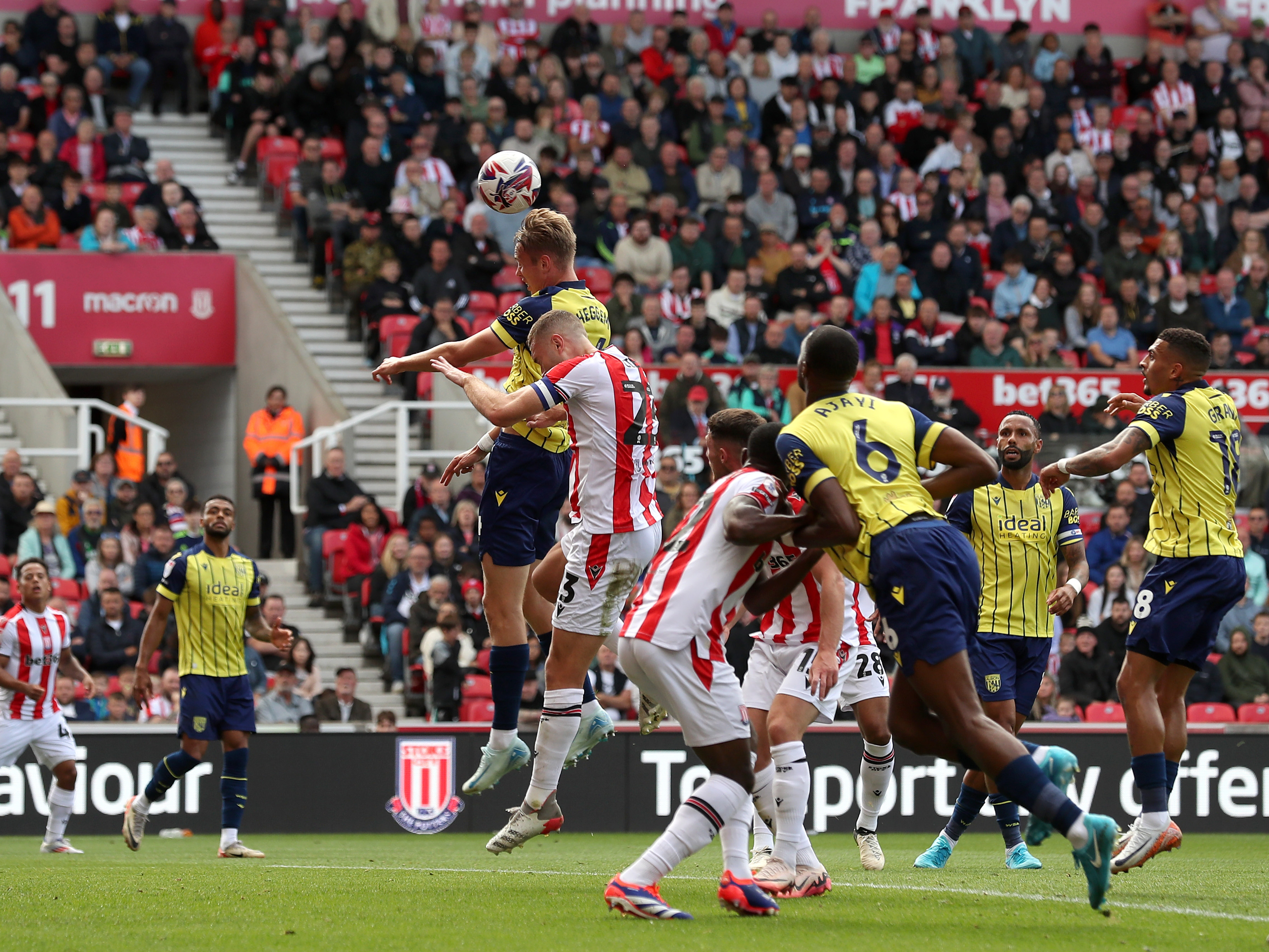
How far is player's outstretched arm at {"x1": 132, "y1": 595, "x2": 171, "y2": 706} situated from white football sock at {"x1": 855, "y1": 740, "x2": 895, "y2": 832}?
196 inches

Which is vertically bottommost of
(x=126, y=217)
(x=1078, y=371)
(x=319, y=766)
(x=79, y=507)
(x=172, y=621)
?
(x=319, y=766)

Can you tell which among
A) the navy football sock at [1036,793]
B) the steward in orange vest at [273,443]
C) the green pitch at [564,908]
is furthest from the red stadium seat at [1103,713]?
the navy football sock at [1036,793]

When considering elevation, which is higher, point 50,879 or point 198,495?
point 198,495

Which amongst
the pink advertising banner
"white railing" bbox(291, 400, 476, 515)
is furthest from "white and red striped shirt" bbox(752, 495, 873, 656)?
the pink advertising banner

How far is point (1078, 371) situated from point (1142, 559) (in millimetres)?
3024

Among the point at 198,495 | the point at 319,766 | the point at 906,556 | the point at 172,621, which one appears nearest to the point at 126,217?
the point at 198,495

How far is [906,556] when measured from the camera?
6426 mm

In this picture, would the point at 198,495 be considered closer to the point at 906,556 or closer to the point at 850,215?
the point at 850,215

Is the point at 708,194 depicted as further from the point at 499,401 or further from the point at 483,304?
the point at 499,401

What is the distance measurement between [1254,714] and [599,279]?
953cm

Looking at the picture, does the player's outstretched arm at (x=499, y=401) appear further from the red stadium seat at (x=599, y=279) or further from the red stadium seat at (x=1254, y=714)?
the red stadium seat at (x=599, y=279)

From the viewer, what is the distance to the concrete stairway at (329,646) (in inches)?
680

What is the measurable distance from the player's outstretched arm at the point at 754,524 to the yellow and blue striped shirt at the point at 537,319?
1.88 metres

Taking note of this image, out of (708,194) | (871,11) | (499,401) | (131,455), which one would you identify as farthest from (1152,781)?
(871,11)
